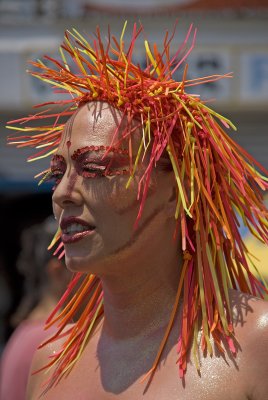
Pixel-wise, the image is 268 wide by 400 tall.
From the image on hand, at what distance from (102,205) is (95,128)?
200 mm

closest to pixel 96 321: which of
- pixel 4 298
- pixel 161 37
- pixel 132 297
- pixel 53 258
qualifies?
pixel 132 297

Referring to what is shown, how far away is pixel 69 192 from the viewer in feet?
8.32

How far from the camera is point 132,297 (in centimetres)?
261

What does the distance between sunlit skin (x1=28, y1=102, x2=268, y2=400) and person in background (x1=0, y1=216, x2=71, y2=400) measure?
0.97m

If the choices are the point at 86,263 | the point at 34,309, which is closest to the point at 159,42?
the point at 34,309

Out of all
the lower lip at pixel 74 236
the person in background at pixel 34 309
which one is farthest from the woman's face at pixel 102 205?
the person in background at pixel 34 309

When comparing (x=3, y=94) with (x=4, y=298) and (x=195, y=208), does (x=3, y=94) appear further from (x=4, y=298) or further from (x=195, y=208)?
(x=195, y=208)

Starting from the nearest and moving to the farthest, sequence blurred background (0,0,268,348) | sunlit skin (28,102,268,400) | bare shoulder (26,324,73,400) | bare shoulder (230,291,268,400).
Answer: bare shoulder (230,291,268,400) → sunlit skin (28,102,268,400) → bare shoulder (26,324,73,400) → blurred background (0,0,268,348)

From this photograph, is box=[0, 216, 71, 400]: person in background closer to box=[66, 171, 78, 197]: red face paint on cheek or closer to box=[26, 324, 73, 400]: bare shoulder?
box=[26, 324, 73, 400]: bare shoulder

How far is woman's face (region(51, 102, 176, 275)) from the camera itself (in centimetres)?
251

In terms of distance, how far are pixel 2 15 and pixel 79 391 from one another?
7.69 metres

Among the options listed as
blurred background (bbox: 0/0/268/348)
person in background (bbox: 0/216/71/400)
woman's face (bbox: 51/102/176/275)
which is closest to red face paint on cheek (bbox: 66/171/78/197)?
woman's face (bbox: 51/102/176/275)

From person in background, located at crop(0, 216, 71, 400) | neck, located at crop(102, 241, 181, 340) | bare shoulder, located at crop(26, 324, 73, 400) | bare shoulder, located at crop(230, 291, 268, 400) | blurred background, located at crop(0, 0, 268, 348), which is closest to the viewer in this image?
bare shoulder, located at crop(230, 291, 268, 400)

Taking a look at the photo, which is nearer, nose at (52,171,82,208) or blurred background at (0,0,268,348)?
nose at (52,171,82,208)
